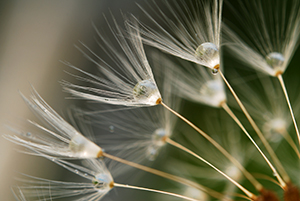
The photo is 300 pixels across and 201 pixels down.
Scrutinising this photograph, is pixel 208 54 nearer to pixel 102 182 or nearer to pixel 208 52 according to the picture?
pixel 208 52

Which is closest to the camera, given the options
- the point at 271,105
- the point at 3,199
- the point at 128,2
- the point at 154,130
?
the point at 154,130

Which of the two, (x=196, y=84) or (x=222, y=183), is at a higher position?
(x=196, y=84)

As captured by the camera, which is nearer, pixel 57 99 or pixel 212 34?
pixel 212 34

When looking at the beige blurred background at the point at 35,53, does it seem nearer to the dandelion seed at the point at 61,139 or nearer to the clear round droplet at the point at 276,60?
the dandelion seed at the point at 61,139

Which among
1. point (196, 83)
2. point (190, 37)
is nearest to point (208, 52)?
point (190, 37)

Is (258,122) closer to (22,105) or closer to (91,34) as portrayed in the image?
(91,34)

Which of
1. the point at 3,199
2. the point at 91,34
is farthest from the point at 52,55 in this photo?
the point at 3,199
